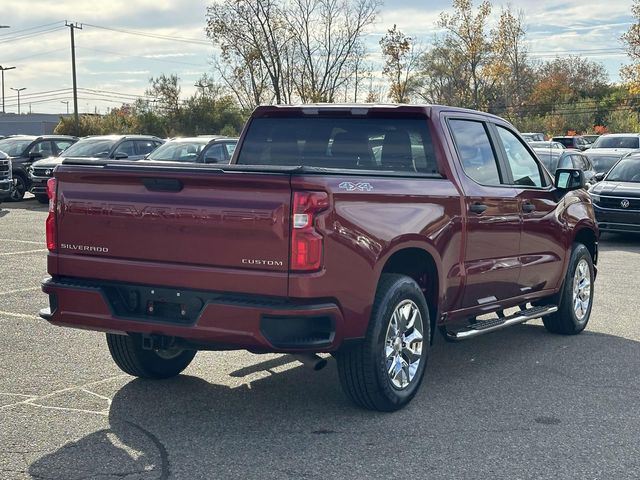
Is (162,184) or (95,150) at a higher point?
(162,184)

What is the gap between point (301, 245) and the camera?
520 cm

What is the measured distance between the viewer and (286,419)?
19.2 ft

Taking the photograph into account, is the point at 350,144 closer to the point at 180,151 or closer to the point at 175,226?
the point at 175,226

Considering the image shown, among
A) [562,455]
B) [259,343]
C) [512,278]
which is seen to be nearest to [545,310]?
[512,278]

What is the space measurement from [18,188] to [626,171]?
16.1 metres

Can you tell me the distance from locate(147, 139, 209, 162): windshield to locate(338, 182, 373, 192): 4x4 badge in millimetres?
15586

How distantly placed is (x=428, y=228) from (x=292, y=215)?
1350 millimetres

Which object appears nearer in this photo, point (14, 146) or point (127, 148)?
point (127, 148)

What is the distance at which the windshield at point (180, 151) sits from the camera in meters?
21.2

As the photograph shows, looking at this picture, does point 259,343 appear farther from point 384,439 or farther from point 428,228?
point 428,228

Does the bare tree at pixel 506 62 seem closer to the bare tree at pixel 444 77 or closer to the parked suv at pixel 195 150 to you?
the bare tree at pixel 444 77

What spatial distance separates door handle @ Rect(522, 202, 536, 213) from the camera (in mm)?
7704

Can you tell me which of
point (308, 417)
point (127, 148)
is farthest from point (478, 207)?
point (127, 148)

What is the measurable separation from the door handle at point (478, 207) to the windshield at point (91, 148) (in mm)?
17709
